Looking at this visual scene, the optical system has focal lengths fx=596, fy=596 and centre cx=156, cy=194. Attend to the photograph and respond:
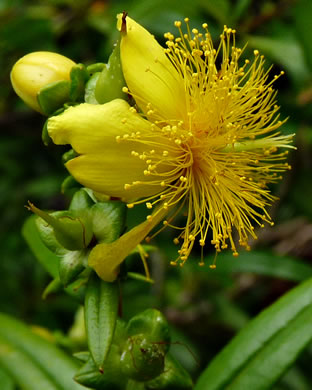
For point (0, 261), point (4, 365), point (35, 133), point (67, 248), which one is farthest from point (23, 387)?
point (35, 133)

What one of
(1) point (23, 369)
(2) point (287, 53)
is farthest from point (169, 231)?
(1) point (23, 369)

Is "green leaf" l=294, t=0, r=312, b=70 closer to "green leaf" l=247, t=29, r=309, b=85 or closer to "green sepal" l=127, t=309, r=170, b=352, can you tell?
"green leaf" l=247, t=29, r=309, b=85

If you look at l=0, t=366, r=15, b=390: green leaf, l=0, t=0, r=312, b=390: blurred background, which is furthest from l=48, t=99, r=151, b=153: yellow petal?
l=0, t=0, r=312, b=390: blurred background

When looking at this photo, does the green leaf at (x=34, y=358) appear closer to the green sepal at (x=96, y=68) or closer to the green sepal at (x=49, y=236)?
the green sepal at (x=49, y=236)

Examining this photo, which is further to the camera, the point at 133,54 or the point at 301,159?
the point at 301,159

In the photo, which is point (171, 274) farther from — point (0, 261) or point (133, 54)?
point (133, 54)

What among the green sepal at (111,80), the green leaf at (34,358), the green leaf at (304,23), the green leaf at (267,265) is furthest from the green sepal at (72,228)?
the green leaf at (304,23)
